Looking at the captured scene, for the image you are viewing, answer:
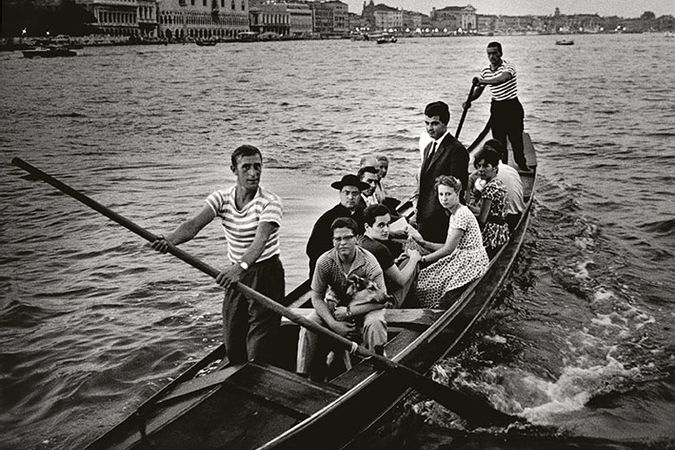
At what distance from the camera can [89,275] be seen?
8109 millimetres

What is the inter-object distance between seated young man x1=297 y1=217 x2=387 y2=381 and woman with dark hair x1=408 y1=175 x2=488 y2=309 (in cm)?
97

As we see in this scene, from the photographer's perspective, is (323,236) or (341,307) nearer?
(341,307)

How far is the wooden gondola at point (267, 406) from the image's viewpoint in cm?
341

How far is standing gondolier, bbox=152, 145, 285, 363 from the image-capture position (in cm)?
369

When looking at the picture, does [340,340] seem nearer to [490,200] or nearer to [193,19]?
[490,200]

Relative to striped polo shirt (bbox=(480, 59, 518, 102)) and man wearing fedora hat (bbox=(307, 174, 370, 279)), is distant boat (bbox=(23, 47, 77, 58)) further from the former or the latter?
man wearing fedora hat (bbox=(307, 174, 370, 279))

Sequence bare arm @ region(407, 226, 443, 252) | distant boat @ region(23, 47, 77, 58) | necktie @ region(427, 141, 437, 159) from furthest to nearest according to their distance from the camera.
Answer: distant boat @ region(23, 47, 77, 58), necktie @ region(427, 141, 437, 159), bare arm @ region(407, 226, 443, 252)

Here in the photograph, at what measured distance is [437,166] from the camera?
5684mm

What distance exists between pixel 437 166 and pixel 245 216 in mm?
2378

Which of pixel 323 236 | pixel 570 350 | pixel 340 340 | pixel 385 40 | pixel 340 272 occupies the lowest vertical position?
pixel 570 350

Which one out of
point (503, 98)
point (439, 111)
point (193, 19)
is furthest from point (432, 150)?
point (193, 19)

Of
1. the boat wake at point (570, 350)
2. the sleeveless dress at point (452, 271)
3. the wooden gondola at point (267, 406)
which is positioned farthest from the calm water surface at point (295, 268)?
the wooden gondola at point (267, 406)

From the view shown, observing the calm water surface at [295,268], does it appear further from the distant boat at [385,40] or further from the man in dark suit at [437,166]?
the distant boat at [385,40]

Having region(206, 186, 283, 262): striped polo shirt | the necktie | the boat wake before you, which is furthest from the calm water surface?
region(206, 186, 283, 262): striped polo shirt
